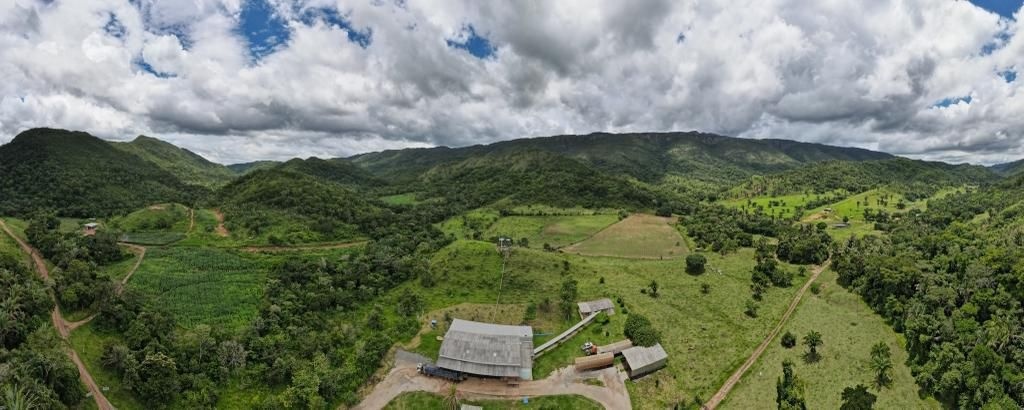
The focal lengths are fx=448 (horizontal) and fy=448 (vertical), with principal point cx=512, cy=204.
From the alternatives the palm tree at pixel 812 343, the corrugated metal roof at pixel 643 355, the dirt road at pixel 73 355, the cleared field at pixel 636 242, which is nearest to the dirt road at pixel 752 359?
the palm tree at pixel 812 343

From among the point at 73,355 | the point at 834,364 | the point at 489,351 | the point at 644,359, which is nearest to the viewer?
the point at 73,355

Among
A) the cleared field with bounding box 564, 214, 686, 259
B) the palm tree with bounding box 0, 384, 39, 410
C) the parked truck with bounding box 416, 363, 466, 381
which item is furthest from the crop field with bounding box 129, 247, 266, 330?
the cleared field with bounding box 564, 214, 686, 259

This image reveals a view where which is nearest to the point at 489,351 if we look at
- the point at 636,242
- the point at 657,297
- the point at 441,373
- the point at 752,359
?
the point at 441,373

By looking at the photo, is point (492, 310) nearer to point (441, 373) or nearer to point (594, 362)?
point (441, 373)

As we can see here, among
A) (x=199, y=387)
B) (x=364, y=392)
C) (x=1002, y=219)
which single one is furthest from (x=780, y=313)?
(x=199, y=387)

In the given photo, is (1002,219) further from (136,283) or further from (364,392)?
(136,283)

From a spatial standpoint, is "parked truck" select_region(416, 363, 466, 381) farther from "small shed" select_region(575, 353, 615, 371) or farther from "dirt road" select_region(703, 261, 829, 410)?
"dirt road" select_region(703, 261, 829, 410)
